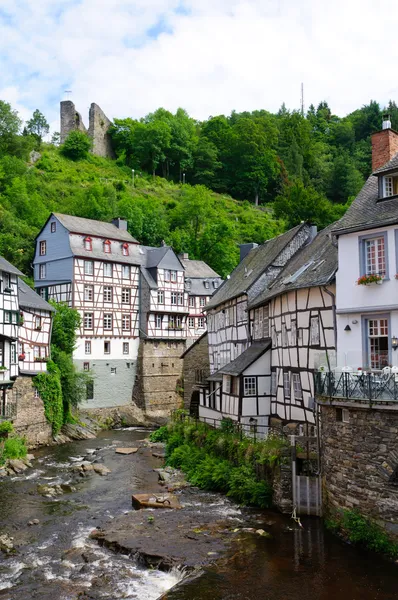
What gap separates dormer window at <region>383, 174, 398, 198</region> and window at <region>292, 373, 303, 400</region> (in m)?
7.61

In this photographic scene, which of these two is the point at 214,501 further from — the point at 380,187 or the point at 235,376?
the point at 380,187

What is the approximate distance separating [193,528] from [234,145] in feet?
254

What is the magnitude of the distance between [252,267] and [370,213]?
44.6ft

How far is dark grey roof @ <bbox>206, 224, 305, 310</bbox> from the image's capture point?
2761cm

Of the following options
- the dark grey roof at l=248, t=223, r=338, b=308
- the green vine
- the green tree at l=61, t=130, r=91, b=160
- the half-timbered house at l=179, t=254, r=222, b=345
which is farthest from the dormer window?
the green tree at l=61, t=130, r=91, b=160

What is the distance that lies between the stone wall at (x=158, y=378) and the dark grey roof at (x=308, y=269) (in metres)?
19.7

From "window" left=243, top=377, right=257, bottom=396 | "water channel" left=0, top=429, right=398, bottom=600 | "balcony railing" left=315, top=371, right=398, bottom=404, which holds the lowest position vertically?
"water channel" left=0, top=429, right=398, bottom=600

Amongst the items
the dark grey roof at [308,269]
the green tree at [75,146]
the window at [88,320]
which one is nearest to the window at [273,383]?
the dark grey roof at [308,269]

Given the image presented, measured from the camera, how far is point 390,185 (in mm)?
17781

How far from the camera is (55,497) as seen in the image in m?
21.6

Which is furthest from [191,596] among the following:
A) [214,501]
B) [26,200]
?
[26,200]

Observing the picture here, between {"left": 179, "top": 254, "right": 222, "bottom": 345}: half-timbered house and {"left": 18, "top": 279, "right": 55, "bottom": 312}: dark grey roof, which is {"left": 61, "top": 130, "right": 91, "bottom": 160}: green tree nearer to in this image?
{"left": 179, "top": 254, "right": 222, "bottom": 345}: half-timbered house

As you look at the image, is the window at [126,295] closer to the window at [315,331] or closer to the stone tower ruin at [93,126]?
the window at [315,331]

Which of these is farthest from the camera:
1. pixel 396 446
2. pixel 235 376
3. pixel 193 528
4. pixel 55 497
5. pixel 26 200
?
pixel 26 200
